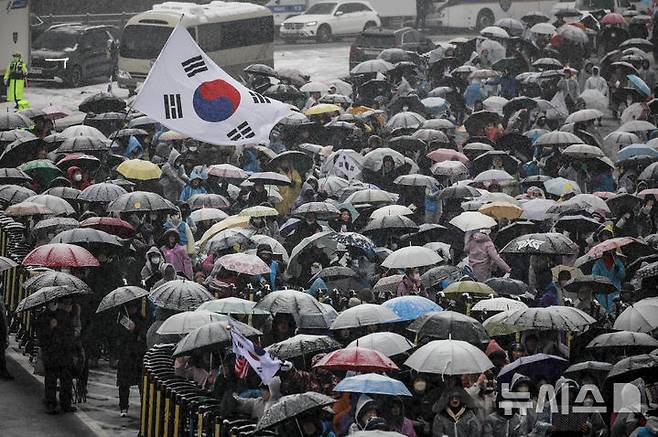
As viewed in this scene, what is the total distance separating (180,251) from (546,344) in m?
5.89

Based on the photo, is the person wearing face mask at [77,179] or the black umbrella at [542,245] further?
the person wearing face mask at [77,179]

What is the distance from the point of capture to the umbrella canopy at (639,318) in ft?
49.5

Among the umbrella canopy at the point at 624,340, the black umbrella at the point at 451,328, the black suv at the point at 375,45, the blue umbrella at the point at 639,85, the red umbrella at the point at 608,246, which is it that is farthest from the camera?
the black suv at the point at 375,45

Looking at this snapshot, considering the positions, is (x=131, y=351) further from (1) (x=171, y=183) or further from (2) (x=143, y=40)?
(2) (x=143, y=40)

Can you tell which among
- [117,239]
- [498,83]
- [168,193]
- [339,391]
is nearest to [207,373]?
[339,391]

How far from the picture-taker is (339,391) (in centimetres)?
1275

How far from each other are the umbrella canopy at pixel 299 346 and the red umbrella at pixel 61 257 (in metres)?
4.02

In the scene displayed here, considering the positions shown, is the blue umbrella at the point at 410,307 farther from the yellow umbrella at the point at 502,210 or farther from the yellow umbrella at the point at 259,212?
the yellow umbrella at the point at 502,210

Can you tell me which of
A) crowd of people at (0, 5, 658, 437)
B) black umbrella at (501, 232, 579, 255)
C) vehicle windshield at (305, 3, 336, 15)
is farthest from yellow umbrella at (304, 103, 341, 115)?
vehicle windshield at (305, 3, 336, 15)

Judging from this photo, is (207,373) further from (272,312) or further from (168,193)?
(168,193)

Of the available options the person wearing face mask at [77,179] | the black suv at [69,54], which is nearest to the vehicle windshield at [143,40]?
the black suv at [69,54]

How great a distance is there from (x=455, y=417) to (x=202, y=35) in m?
29.0

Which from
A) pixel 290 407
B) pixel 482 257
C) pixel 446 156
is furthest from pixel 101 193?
pixel 290 407

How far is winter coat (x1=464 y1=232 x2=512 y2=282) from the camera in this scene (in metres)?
19.3
